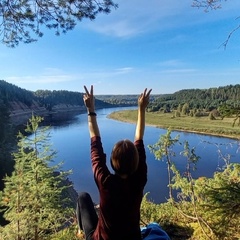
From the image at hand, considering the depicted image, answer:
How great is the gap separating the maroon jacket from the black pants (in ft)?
1.12

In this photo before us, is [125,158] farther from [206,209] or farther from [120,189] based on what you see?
[206,209]

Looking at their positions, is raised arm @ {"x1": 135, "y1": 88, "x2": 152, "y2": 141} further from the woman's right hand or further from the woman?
the woman's right hand

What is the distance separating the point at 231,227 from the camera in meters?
4.25

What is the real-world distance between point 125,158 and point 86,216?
0.90 m

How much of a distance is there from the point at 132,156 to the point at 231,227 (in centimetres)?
307

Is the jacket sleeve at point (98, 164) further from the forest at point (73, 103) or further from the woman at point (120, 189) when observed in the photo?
the forest at point (73, 103)

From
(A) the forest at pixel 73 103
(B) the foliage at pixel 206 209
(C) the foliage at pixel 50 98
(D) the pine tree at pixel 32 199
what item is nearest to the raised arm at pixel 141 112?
(A) the forest at pixel 73 103

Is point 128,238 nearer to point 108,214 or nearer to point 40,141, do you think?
point 108,214

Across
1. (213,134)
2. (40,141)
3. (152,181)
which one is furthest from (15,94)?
(40,141)

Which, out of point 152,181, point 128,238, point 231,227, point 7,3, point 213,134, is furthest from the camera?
point 213,134

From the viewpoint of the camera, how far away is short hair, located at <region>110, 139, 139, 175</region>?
1.89m

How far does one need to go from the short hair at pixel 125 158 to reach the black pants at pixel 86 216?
77cm

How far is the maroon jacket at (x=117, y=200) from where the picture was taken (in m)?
1.94

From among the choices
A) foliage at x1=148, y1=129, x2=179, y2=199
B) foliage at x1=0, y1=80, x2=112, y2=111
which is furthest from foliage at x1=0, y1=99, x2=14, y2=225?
foliage at x1=0, y1=80, x2=112, y2=111
